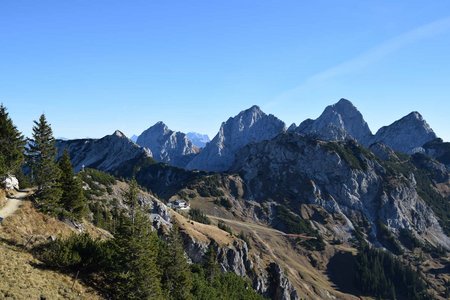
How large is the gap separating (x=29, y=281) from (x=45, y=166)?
22.2m

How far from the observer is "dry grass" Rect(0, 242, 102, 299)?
123 feet

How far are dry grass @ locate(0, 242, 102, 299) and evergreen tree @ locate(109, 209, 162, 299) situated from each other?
324 centimetres

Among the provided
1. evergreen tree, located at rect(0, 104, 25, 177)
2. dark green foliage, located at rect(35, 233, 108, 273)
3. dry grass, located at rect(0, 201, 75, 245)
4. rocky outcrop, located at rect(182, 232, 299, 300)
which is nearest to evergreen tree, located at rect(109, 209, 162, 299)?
dark green foliage, located at rect(35, 233, 108, 273)

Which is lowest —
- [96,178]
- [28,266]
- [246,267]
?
[28,266]

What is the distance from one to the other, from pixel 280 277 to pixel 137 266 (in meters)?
129

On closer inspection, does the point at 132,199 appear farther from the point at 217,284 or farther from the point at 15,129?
the point at 217,284

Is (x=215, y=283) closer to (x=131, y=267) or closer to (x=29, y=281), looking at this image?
(x=131, y=267)

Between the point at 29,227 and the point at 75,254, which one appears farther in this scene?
the point at 29,227

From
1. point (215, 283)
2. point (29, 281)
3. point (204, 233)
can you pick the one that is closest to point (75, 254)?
point (29, 281)

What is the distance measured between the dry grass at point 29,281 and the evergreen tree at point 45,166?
38.1ft

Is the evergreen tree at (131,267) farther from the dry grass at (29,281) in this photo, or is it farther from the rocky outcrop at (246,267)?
the rocky outcrop at (246,267)

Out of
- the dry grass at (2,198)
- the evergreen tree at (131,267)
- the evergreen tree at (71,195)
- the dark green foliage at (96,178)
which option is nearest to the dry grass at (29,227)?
the dry grass at (2,198)

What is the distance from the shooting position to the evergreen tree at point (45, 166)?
55750mm

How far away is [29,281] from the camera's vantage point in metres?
39.5
